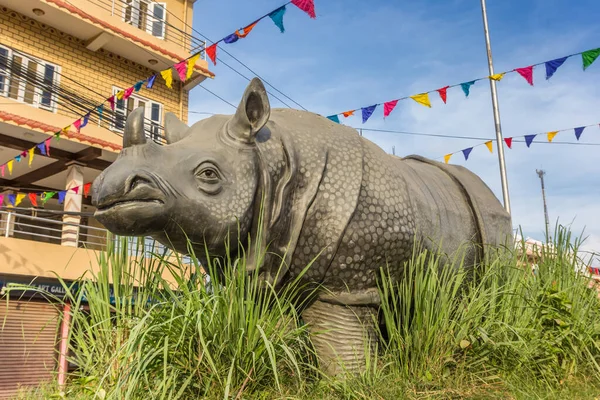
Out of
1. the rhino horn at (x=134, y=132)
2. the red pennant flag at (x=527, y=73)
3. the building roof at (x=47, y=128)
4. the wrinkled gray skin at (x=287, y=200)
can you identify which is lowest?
the wrinkled gray skin at (x=287, y=200)

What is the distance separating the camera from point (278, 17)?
5.69 metres

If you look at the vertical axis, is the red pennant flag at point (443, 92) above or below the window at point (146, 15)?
below

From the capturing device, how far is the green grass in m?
1.95

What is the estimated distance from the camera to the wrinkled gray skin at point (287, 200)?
1953mm

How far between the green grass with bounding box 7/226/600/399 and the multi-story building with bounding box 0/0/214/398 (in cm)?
752

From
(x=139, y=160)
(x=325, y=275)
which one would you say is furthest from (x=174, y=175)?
(x=325, y=275)

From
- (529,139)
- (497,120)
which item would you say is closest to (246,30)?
(529,139)

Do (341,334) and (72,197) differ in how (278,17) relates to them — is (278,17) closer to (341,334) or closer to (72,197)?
(341,334)

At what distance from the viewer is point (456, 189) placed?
3271mm

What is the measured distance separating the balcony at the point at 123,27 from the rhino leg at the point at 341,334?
1153 centimetres

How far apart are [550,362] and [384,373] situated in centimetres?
89

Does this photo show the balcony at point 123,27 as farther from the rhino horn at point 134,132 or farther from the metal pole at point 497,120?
the rhino horn at point 134,132

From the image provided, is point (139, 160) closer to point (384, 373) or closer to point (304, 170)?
point (304, 170)

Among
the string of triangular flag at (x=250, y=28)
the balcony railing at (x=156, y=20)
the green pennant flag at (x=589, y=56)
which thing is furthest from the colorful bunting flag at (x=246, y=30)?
the balcony railing at (x=156, y=20)
